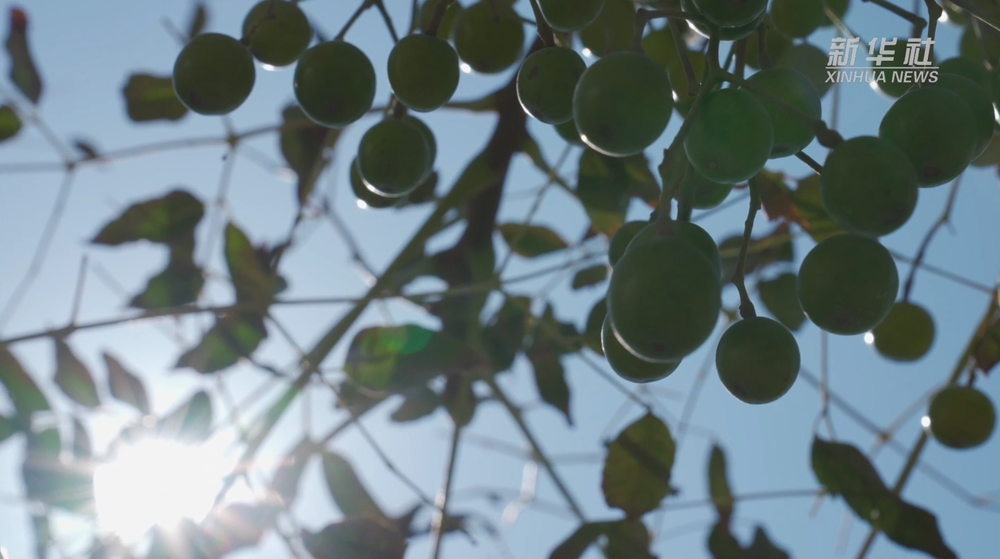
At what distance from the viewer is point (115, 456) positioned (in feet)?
6.39

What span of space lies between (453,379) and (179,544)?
0.73 metres

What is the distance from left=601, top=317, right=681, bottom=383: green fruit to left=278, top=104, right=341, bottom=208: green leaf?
1010 millimetres

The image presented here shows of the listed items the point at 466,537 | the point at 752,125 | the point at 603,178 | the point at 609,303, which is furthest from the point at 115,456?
the point at 752,125

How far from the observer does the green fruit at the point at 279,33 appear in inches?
52.1

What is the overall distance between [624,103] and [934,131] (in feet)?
1.32

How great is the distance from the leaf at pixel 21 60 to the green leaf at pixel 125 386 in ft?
2.25

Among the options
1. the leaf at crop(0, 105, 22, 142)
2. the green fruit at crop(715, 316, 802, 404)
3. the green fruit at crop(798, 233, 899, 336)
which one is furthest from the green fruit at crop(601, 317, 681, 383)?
the leaf at crop(0, 105, 22, 142)

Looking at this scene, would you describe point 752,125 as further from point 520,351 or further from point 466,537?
point 520,351

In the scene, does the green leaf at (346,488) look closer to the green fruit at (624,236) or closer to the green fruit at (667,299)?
the green fruit at (624,236)

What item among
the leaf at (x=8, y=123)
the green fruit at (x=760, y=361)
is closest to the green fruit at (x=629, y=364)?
the green fruit at (x=760, y=361)

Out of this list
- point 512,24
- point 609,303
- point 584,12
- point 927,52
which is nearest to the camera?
point 609,303

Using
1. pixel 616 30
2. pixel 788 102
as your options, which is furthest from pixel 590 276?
pixel 788 102

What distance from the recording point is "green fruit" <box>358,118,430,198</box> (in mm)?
1243

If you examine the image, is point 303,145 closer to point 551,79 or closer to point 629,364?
point 551,79
